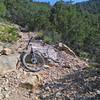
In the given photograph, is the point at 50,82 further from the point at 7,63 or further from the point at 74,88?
the point at 7,63

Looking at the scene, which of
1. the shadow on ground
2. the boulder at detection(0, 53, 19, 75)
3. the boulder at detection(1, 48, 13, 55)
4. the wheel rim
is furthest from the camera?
the boulder at detection(1, 48, 13, 55)

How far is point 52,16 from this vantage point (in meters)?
21.7

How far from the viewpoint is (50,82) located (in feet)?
27.0

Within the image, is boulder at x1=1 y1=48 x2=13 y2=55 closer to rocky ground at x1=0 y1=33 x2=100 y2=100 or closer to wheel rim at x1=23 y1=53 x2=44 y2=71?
rocky ground at x1=0 y1=33 x2=100 y2=100

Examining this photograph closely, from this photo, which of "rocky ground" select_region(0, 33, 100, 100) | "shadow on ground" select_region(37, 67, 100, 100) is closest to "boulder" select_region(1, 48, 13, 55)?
"rocky ground" select_region(0, 33, 100, 100)

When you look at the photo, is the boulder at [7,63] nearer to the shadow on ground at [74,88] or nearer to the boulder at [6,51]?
the boulder at [6,51]

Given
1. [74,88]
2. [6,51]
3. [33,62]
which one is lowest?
[74,88]

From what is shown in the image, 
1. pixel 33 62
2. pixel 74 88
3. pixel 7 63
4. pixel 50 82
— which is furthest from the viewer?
pixel 33 62

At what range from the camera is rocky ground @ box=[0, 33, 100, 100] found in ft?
24.7

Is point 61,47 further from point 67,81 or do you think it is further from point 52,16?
point 52,16

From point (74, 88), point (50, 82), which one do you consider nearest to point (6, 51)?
point (50, 82)

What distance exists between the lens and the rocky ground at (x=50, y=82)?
7.53m

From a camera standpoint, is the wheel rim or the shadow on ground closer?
the shadow on ground

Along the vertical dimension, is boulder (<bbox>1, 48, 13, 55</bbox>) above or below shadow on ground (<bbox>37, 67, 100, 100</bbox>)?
above
